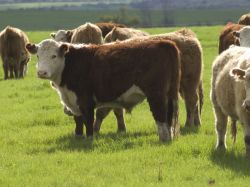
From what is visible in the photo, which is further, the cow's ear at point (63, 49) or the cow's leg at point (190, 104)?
the cow's leg at point (190, 104)

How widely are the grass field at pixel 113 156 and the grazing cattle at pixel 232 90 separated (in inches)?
17.8

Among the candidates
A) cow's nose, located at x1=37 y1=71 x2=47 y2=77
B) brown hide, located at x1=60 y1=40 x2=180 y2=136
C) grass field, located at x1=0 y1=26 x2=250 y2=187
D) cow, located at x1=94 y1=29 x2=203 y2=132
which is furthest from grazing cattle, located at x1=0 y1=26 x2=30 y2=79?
cow's nose, located at x1=37 y1=71 x2=47 y2=77

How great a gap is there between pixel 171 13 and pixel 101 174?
529 feet

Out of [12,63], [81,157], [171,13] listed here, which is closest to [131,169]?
[81,157]

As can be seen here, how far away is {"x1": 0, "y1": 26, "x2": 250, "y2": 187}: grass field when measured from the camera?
25.3 ft

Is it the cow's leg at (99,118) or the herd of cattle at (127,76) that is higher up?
the herd of cattle at (127,76)

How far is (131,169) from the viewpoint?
8227mm

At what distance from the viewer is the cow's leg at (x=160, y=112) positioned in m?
10.1

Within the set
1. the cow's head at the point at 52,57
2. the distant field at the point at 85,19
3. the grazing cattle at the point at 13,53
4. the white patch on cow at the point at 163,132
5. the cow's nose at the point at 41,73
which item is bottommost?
the distant field at the point at 85,19

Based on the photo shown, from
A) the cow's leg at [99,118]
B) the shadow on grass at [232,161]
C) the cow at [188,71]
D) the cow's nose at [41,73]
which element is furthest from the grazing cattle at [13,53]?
the shadow on grass at [232,161]

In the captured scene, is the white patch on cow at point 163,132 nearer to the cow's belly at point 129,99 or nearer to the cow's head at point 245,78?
the cow's belly at point 129,99

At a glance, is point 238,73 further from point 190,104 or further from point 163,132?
point 190,104

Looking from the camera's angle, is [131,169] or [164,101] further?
[164,101]

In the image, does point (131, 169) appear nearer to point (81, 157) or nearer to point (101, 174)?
point (101, 174)
